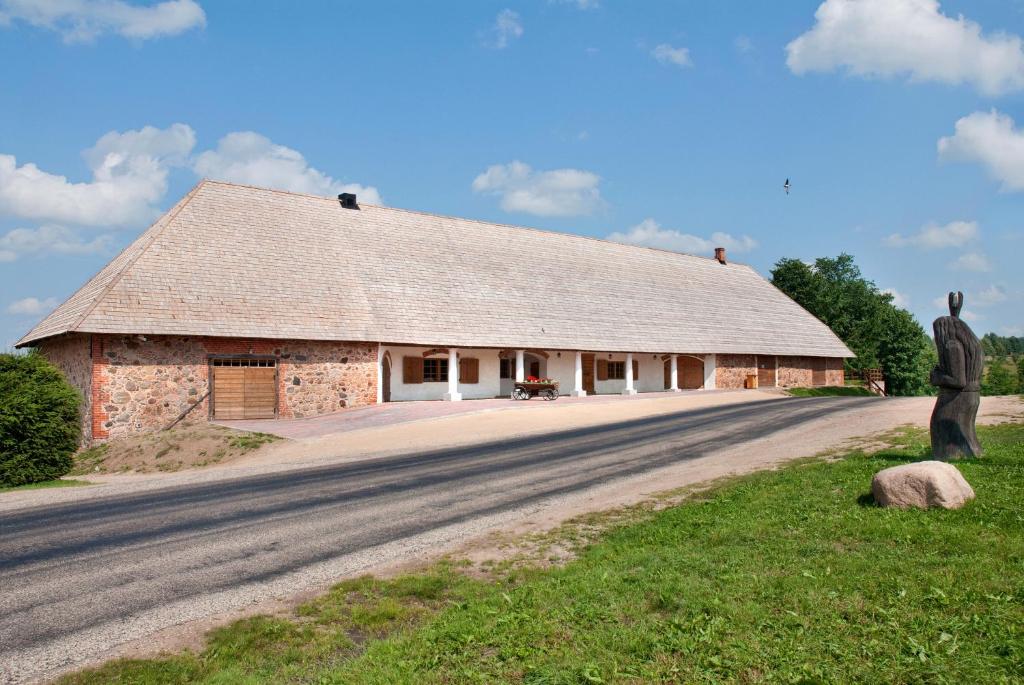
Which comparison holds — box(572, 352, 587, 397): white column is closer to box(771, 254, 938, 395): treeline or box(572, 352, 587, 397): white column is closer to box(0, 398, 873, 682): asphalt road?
box(0, 398, 873, 682): asphalt road

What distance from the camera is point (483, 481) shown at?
12664 millimetres

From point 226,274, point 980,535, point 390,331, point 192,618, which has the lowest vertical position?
point 192,618

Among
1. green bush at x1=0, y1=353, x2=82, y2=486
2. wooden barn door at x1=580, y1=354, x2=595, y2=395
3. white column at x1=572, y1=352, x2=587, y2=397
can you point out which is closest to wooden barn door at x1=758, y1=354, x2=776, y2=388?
wooden barn door at x1=580, y1=354, x2=595, y2=395

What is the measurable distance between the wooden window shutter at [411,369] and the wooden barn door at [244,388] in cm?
611

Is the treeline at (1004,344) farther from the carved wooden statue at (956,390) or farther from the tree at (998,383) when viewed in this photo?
the carved wooden statue at (956,390)

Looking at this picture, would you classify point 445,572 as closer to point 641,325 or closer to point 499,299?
point 499,299

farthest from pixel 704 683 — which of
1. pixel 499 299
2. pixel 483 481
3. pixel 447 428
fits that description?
pixel 499 299

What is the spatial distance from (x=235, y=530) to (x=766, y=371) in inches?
1451

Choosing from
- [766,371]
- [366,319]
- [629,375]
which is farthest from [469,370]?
[766,371]

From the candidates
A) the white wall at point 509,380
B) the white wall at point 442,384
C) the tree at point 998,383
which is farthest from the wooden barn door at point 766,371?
the tree at point 998,383

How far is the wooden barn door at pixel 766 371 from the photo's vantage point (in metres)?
41.0

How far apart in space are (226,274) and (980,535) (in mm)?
24174

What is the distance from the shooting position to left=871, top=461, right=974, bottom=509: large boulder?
7.54m

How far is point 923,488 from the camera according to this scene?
7.64 m
